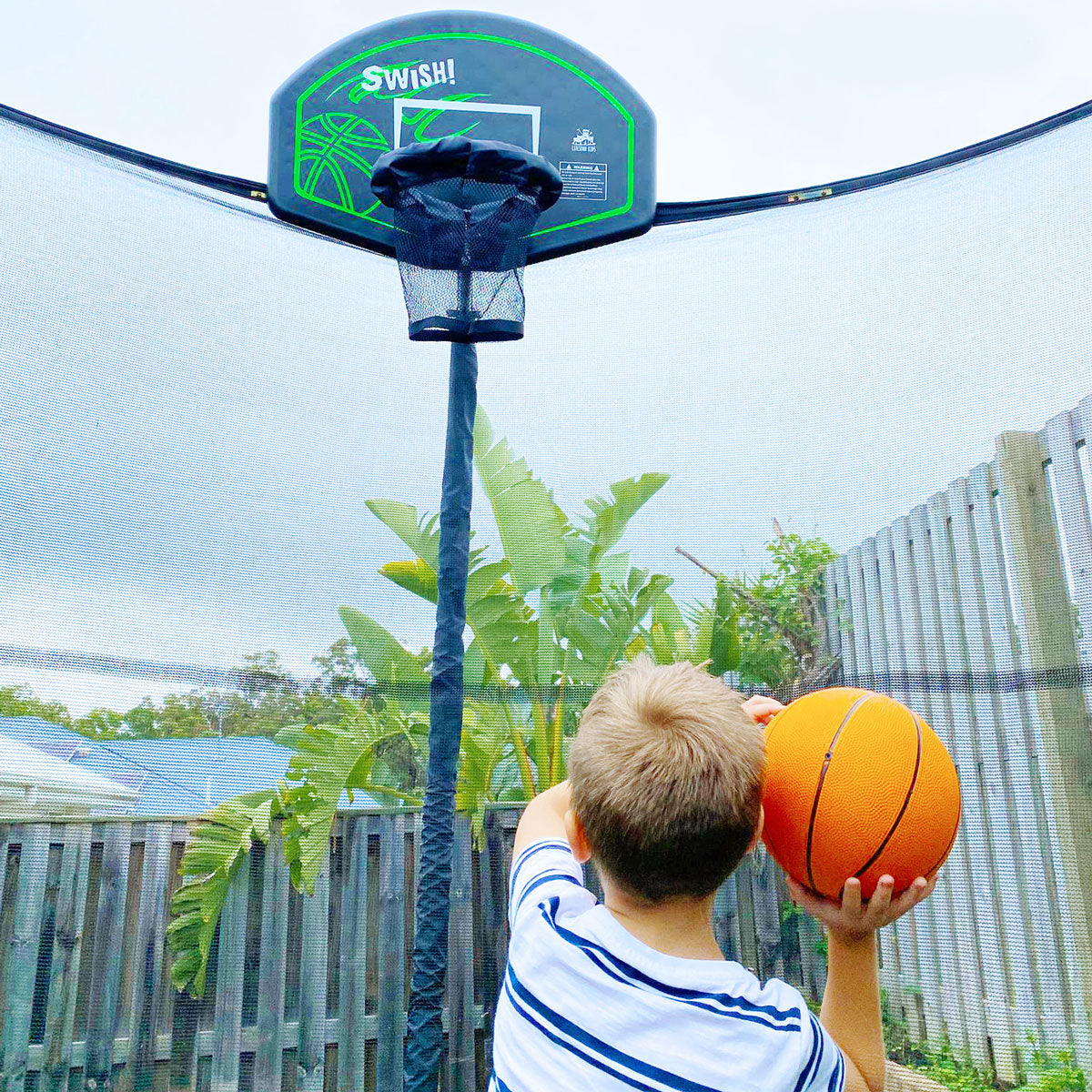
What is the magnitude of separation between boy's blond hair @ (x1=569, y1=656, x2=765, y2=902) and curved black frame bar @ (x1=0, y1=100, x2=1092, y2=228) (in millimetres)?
2070

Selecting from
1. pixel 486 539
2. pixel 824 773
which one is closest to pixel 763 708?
pixel 824 773

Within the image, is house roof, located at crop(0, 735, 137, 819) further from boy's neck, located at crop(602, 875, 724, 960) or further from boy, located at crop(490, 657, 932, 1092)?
boy's neck, located at crop(602, 875, 724, 960)

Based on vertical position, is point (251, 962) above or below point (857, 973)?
below

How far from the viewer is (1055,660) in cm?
212

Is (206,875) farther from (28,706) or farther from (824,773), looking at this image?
(824,773)

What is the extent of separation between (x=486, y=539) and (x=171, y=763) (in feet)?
3.38

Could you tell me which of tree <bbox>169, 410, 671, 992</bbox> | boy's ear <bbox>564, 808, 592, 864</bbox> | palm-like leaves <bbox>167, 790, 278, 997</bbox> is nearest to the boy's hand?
boy's ear <bbox>564, 808, 592, 864</bbox>

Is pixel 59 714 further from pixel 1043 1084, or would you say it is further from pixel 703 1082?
pixel 1043 1084

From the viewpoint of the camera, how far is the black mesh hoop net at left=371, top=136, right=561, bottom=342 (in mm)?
2215

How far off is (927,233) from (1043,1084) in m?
2.14

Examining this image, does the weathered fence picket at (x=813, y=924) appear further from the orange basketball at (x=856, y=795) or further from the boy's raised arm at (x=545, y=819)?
the boy's raised arm at (x=545, y=819)

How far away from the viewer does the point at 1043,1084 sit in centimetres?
202

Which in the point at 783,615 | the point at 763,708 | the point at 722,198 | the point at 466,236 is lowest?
the point at 763,708

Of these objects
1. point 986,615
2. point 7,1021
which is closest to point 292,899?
point 7,1021
